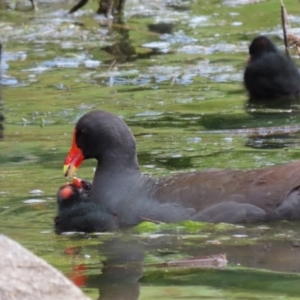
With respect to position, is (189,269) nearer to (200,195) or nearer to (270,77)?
(200,195)

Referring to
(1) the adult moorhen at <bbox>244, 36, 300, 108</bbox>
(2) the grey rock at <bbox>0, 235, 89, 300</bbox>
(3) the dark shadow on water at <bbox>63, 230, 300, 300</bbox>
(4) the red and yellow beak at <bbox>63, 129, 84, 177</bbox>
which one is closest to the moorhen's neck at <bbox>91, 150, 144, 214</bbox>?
(4) the red and yellow beak at <bbox>63, 129, 84, 177</bbox>

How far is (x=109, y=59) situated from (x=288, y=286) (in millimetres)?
10088

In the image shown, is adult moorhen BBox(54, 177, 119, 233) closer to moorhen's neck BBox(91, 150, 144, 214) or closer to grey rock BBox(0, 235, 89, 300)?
moorhen's neck BBox(91, 150, 144, 214)

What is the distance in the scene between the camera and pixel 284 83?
12602mm

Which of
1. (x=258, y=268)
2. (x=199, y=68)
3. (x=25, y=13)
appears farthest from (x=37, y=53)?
(x=258, y=268)

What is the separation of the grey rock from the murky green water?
1.05m

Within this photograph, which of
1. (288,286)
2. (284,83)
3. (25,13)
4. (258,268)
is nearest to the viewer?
(288,286)

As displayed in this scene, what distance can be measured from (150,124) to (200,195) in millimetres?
3891

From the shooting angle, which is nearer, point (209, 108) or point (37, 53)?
point (209, 108)

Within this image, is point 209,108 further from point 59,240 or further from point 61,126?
point 59,240

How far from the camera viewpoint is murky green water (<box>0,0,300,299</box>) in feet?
19.3

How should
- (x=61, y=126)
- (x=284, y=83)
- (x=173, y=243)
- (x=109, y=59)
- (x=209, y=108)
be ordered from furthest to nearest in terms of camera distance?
(x=109, y=59), (x=284, y=83), (x=209, y=108), (x=61, y=126), (x=173, y=243)

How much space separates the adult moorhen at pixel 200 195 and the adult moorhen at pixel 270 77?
5327 millimetres

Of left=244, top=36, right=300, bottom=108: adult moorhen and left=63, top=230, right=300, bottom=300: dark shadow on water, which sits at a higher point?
left=63, top=230, right=300, bottom=300: dark shadow on water
